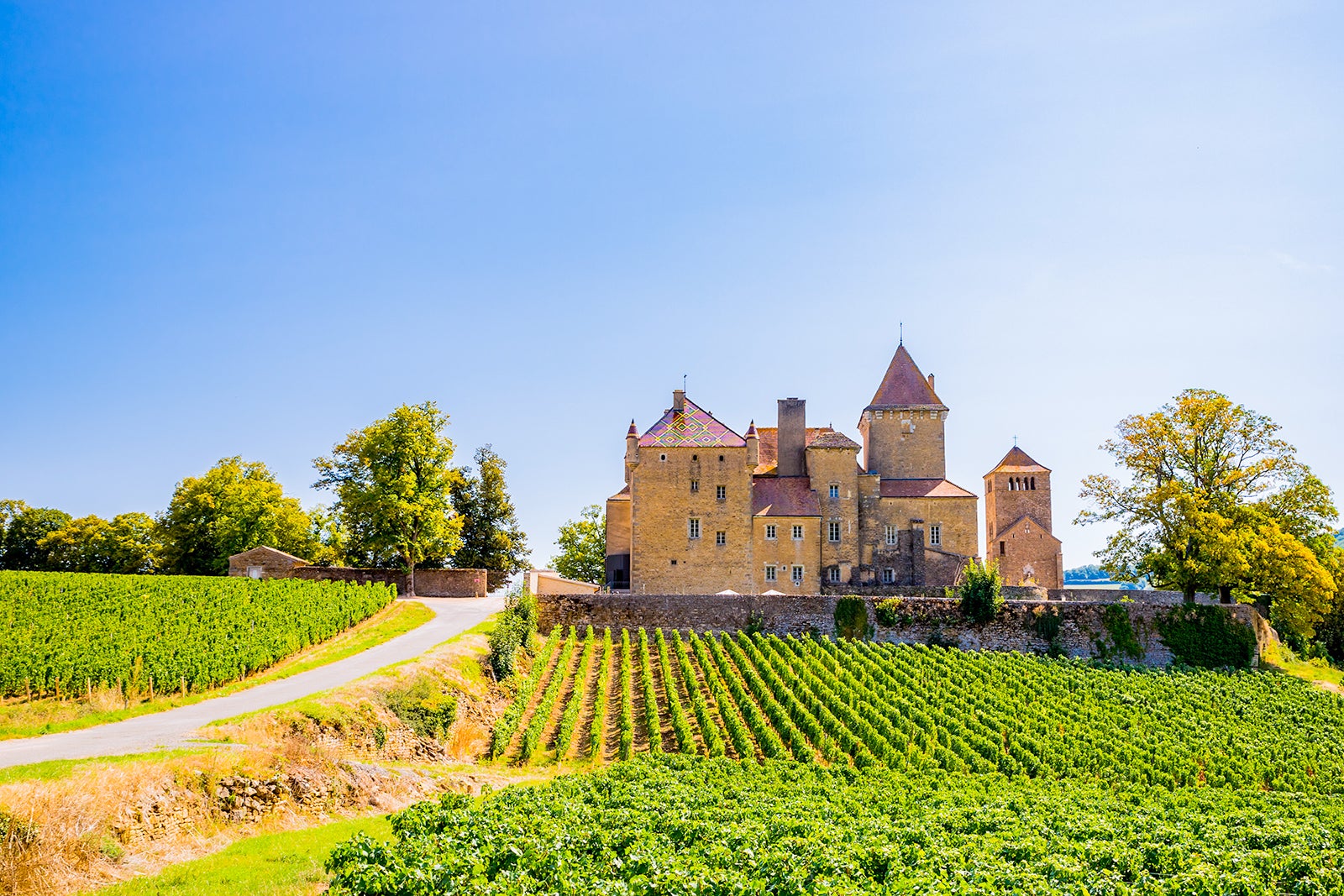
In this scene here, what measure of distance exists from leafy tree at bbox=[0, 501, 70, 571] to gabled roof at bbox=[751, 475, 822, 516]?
38.7 meters

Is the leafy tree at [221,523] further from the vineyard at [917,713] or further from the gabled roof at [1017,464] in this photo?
the gabled roof at [1017,464]

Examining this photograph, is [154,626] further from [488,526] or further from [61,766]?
[488,526]

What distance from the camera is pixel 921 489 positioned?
4672cm

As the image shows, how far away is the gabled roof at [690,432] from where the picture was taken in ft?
145

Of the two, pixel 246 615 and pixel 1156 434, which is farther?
pixel 1156 434

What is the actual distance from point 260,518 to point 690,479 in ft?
74.2

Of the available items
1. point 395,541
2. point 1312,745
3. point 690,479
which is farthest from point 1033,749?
point 395,541

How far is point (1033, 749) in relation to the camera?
2436 centimetres

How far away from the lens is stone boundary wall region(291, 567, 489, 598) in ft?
136

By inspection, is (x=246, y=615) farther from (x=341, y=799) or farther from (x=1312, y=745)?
(x=1312, y=745)

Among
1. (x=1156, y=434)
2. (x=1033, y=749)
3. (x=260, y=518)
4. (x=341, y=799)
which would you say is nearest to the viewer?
(x=341, y=799)

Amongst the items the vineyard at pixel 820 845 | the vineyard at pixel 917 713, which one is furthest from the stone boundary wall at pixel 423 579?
the vineyard at pixel 820 845

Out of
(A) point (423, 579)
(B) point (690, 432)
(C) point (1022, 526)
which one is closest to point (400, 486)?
(A) point (423, 579)

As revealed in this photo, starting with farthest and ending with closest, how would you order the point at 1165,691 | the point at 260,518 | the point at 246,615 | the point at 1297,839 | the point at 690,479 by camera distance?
the point at 260,518 < the point at 690,479 < the point at 1165,691 < the point at 246,615 < the point at 1297,839
